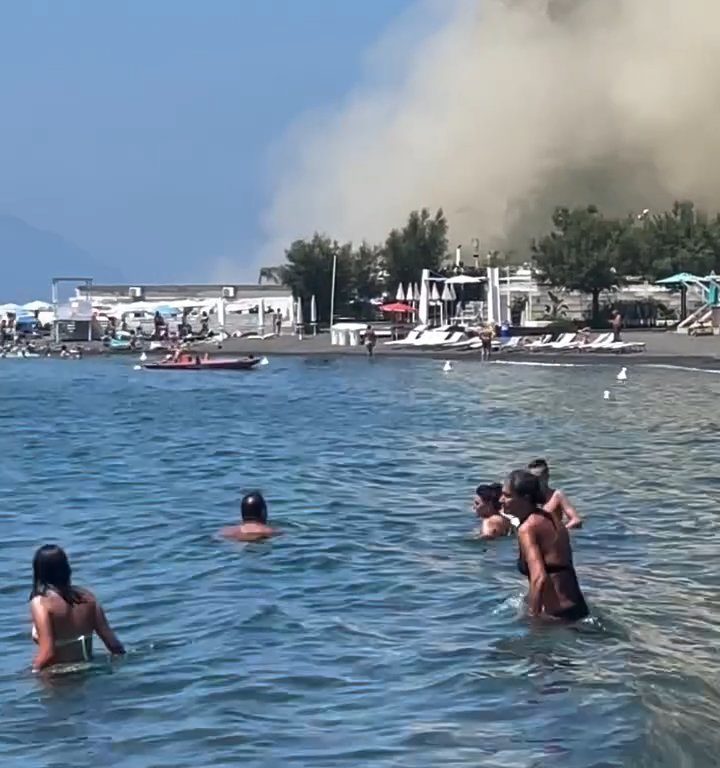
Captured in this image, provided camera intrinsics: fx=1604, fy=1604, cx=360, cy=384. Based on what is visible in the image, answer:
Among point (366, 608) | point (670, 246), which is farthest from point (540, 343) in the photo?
point (366, 608)

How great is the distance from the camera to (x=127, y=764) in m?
9.28

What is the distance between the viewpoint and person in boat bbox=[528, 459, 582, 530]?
14.7 metres

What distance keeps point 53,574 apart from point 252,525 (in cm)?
737

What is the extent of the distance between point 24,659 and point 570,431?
72.7ft

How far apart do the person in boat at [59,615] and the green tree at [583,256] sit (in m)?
71.1

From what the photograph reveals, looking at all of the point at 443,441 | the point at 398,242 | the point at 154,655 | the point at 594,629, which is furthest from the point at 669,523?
the point at 398,242

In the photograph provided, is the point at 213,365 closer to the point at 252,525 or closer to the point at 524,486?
the point at 252,525

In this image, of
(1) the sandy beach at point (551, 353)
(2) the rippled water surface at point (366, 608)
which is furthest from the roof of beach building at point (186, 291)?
(2) the rippled water surface at point (366, 608)

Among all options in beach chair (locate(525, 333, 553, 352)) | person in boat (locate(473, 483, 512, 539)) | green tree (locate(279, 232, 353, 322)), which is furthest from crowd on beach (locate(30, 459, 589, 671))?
green tree (locate(279, 232, 353, 322))

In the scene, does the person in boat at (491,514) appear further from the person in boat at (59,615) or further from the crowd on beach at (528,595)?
the person in boat at (59,615)

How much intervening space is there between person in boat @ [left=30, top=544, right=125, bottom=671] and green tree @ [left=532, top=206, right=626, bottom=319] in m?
71.1

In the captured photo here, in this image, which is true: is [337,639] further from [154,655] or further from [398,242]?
[398,242]

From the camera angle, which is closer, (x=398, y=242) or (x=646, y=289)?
(x=646, y=289)

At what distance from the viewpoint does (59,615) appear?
1081cm
